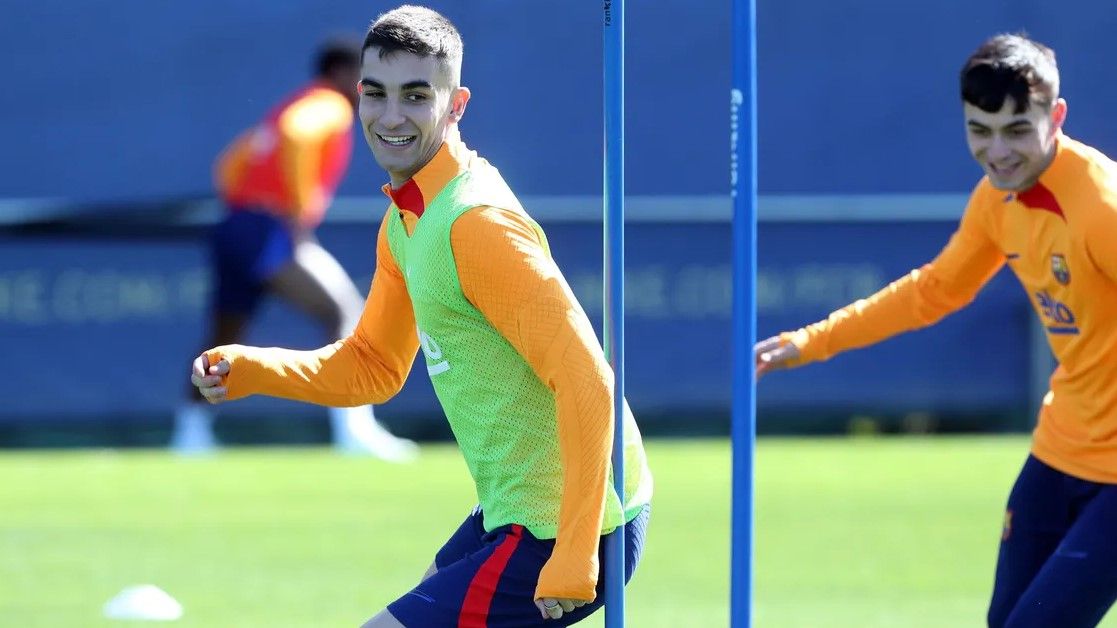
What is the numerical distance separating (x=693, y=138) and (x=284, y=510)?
517 centimetres

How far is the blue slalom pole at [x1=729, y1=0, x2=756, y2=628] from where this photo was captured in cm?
421

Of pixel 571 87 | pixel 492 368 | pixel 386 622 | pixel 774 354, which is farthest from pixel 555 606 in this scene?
pixel 571 87

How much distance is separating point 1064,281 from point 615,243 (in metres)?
1.65

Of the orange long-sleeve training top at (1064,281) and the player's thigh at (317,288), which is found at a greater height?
the player's thigh at (317,288)

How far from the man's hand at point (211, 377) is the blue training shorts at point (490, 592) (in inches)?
28.6

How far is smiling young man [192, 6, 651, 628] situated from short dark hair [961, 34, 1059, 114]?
4.87 ft

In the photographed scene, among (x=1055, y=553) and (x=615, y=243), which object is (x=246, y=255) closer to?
(x=1055, y=553)

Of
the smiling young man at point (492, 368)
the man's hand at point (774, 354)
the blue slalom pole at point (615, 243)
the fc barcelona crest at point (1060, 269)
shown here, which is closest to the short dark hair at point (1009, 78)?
the fc barcelona crest at point (1060, 269)

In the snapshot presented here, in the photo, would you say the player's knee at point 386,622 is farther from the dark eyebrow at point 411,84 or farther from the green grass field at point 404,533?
the green grass field at point 404,533

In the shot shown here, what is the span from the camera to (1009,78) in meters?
5.16

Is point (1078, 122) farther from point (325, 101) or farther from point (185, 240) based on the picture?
point (185, 240)

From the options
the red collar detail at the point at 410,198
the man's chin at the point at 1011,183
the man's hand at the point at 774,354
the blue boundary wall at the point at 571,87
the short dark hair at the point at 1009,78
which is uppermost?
the blue boundary wall at the point at 571,87

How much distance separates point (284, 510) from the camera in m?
10.6

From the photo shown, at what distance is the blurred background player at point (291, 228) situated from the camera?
13219 mm
